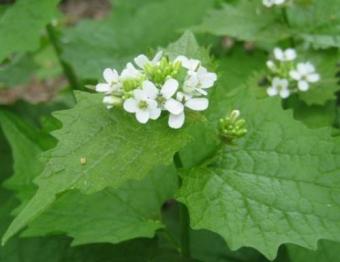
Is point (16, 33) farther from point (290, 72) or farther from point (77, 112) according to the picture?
point (290, 72)

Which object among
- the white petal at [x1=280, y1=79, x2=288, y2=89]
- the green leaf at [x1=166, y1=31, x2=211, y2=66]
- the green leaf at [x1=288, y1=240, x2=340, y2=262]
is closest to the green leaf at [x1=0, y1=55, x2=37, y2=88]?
the green leaf at [x1=166, y1=31, x2=211, y2=66]

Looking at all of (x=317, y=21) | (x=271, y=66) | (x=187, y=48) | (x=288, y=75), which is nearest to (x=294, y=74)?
(x=288, y=75)

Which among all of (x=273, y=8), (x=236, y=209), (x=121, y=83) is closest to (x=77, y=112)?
(x=121, y=83)

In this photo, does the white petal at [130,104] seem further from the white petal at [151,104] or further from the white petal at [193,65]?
the white petal at [193,65]

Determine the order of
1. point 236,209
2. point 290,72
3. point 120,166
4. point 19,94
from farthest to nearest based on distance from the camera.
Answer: point 19,94 → point 290,72 → point 236,209 → point 120,166

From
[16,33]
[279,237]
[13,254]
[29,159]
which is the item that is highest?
[16,33]

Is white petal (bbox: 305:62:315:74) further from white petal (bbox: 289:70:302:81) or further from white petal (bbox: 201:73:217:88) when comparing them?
white petal (bbox: 201:73:217:88)
